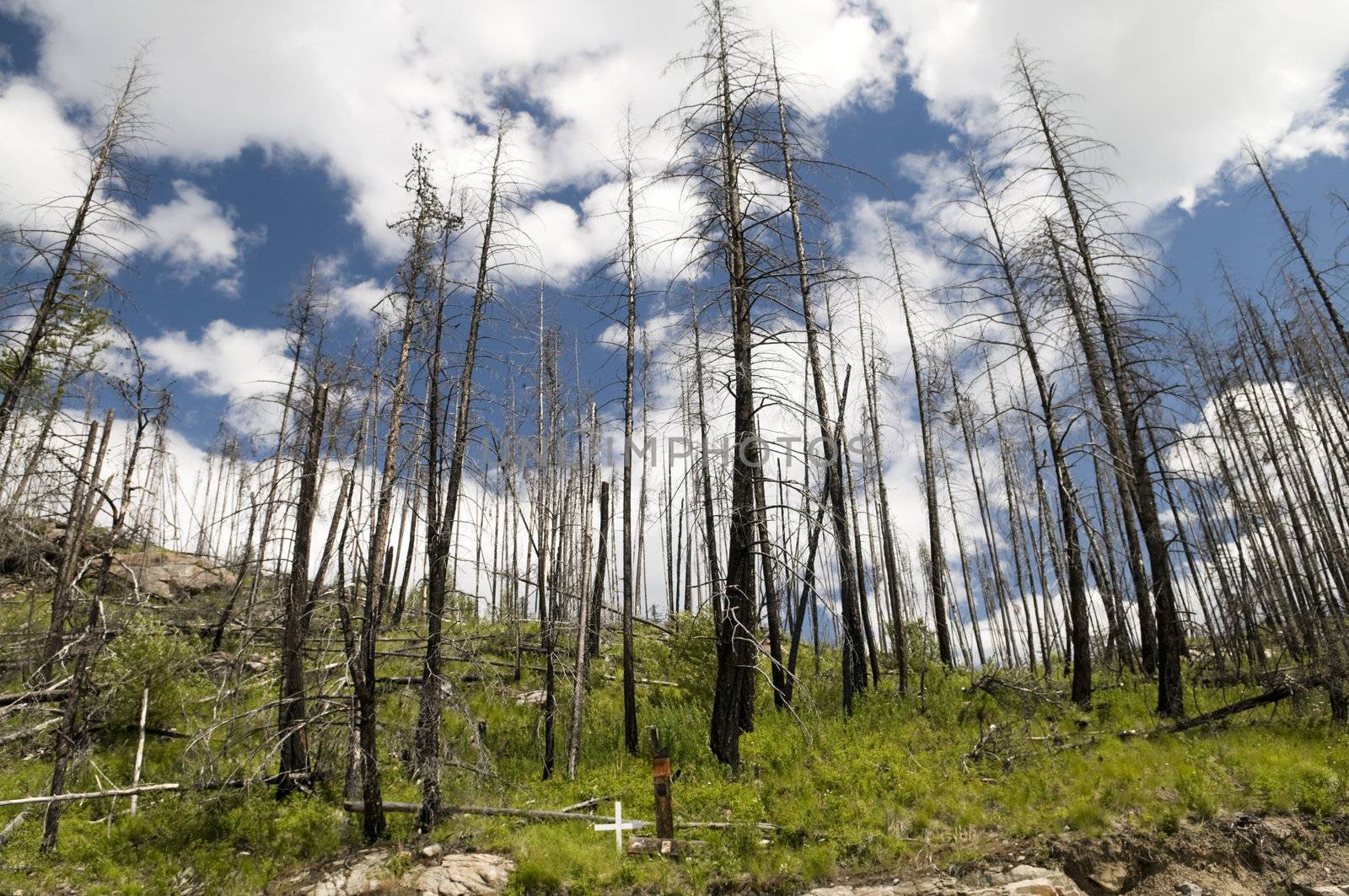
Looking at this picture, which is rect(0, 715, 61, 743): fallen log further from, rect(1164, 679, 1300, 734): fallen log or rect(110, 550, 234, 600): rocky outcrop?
rect(1164, 679, 1300, 734): fallen log

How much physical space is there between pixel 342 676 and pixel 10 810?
281 inches

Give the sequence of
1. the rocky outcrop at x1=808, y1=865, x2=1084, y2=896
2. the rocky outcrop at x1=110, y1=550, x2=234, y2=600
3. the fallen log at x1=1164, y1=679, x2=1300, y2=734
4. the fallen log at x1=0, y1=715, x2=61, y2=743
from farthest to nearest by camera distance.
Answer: the rocky outcrop at x1=110, y1=550, x2=234, y2=600, the fallen log at x1=0, y1=715, x2=61, y2=743, the fallen log at x1=1164, y1=679, x2=1300, y2=734, the rocky outcrop at x1=808, y1=865, x2=1084, y2=896

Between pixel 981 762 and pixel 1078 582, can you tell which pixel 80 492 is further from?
pixel 1078 582

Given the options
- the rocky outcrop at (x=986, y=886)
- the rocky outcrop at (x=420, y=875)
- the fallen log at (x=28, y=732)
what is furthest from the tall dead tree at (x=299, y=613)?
the rocky outcrop at (x=986, y=886)

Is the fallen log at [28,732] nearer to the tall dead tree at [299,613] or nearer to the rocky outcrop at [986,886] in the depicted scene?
the tall dead tree at [299,613]

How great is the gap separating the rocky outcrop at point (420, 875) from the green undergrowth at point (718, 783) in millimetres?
365

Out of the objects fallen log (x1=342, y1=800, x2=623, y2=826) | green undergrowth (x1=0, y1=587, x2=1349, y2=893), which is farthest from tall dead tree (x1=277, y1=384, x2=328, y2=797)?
fallen log (x1=342, y1=800, x2=623, y2=826)

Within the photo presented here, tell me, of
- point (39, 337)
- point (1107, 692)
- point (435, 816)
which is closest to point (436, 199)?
point (39, 337)

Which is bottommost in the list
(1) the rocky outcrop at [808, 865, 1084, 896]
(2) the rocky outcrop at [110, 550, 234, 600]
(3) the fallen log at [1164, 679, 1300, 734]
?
(1) the rocky outcrop at [808, 865, 1084, 896]

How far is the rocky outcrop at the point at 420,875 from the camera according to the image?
Result: 311 inches

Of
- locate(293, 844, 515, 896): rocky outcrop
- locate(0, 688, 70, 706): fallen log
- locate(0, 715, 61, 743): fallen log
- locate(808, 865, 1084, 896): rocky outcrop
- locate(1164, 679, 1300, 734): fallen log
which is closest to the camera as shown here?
locate(808, 865, 1084, 896): rocky outcrop

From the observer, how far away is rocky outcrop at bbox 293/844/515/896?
7887 mm

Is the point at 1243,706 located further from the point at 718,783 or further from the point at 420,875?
the point at 420,875

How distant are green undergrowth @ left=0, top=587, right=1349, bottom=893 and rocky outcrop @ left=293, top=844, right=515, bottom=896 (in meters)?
0.36
